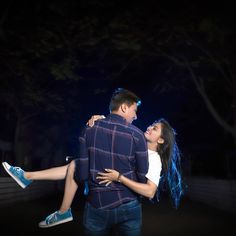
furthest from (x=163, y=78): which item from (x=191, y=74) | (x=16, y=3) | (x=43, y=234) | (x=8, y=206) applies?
(x=43, y=234)

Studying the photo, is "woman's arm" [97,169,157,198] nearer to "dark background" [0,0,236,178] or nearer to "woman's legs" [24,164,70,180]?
"woman's legs" [24,164,70,180]

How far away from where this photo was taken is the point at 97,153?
330 cm

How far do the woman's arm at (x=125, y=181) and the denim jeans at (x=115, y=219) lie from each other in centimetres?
19

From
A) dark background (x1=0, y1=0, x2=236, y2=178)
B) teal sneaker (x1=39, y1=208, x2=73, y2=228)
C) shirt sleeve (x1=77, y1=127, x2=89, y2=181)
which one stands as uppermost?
dark background (x1=0, y1=0, x2=236, y2=178)

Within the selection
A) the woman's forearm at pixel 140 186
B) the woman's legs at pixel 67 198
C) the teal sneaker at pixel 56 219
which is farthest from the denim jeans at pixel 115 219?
the teal sneaker at pixel 56 219

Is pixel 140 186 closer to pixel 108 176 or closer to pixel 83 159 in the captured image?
pixel 108 176

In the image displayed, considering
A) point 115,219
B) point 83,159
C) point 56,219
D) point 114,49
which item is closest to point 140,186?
point 115,219

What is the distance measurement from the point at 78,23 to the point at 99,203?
1000 cm

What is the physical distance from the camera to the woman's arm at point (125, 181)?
127 inches

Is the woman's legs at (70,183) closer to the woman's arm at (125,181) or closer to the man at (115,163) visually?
the man at (115,163)

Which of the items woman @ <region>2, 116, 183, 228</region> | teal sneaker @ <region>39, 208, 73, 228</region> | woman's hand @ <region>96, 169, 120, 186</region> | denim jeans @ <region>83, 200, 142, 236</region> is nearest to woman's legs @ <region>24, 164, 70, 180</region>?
woman @ <region>2, 116, 183, 228</region>

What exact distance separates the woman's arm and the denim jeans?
19 cm

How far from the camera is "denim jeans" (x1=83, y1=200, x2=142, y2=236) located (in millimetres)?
3391

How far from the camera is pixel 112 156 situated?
3268mm
